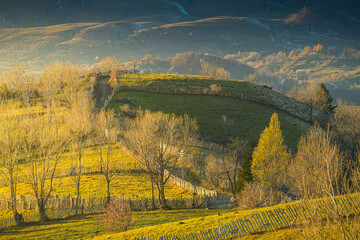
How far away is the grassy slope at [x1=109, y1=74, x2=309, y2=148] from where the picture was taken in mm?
86375

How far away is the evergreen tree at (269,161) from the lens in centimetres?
4488

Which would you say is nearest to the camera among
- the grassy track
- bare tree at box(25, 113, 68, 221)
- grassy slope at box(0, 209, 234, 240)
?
grassy slope at box(0, 209, 234, 240)

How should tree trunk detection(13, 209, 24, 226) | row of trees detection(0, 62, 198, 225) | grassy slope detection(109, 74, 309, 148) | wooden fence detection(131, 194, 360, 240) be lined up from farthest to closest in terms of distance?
grassy slope detection(109, 74, 309, 148) < row of trees detection(0, 62, 198, 225) < tree trunk detection(13, 209, 24, 226) < wooden fence detection(131, 194, 360, 240)

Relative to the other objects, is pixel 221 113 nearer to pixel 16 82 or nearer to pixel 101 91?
pixel 101 91

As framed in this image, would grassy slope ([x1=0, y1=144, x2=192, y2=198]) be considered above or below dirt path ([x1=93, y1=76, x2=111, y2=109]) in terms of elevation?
below

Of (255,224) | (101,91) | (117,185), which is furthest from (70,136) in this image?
(101,91)

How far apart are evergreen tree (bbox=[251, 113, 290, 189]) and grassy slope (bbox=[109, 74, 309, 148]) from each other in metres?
32.2

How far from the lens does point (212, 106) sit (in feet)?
332

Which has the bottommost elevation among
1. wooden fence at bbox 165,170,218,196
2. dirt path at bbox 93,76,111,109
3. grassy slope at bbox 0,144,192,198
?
grassy slope at bbox 0,144,192,198

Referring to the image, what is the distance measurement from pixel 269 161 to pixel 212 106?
184 feet

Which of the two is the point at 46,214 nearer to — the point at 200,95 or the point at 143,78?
the point at 200,95

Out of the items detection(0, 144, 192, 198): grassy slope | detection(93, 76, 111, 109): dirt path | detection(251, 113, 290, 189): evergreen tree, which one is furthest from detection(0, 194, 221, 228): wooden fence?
detection(93, 76, 111, 109): dirt path

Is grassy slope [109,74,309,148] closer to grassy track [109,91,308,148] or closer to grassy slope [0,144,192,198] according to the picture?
grassy track [109,91,308,148]

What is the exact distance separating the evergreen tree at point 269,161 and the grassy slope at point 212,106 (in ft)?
106
